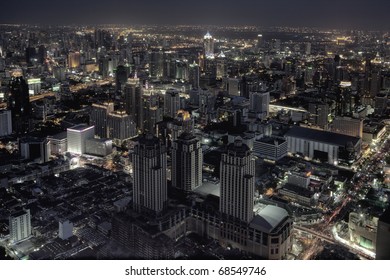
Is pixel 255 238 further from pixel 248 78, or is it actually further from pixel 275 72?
pixel 275 72

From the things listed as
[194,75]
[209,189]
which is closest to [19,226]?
[209,189]

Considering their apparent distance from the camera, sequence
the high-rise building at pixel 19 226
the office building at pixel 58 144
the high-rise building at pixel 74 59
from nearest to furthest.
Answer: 1. the high-rise building at pixel 19 226
2. the office building at pixel 58 144
3. the high-rise building at pixel 74 59

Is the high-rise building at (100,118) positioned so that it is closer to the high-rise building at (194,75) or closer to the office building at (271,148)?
the office building at (271,148)

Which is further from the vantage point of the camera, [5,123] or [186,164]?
[5,123]

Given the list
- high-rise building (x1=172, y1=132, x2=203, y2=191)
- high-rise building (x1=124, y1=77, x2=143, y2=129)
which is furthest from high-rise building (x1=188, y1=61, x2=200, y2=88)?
high-rise building (x1=172, y1=132, x2=203, y2=191)

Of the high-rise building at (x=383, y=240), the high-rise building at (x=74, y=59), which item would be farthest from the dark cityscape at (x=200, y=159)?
the high-rise building at (x=74, y=59)

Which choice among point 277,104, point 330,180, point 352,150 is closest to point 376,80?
point 277,104

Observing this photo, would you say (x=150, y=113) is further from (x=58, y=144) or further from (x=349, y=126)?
(x=349, y=126)
